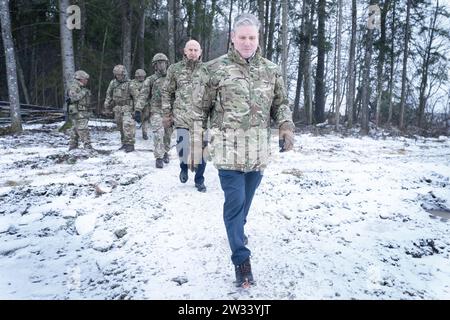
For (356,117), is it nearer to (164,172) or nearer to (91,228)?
(164,172)

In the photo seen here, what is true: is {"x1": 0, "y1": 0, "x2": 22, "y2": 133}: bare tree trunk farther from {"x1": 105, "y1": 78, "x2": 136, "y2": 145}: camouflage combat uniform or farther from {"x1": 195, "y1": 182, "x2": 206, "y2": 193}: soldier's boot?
{"x1": 195, "y1": 182, "x2": 206, "y2": 193}: soldier's boot

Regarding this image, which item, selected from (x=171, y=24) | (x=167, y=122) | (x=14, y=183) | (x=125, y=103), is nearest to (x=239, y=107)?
(x=167, y=122)

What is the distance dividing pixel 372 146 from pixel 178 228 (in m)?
10.7

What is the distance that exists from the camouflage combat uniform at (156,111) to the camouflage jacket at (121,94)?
104cm

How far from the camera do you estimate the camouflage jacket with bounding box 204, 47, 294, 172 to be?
3236 mm

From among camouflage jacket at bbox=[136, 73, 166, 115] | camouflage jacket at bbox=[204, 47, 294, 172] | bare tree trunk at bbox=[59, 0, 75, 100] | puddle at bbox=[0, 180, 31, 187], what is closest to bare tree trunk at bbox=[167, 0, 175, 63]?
bare tree trunk at bbox=[59, 0, 75, 100]

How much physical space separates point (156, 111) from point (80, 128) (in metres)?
2.67

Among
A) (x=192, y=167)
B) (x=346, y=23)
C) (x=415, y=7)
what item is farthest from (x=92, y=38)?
(x=192, y=167)

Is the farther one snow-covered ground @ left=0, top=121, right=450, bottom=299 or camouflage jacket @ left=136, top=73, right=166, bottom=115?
camouflage jacket @ left=136, top=73, right=166, bottom=115

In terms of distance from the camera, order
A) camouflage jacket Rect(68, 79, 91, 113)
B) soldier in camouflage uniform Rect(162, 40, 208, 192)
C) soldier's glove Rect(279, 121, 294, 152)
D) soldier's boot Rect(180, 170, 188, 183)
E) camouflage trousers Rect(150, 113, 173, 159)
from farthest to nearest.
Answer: camouflage jacket Rect(68, 79, 91, 113), camouflage trousers Rect(150, 113, 173, 159), soldier's boot Rect(180, 170, 188, 183), soldier in camouflage uniform Rect(162, 40, 208, 192), soldier's glove Rect(279, 121, 294, 152)

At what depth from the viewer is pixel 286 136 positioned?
134 inches

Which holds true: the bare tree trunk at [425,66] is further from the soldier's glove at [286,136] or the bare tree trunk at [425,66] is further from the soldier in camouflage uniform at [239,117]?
the soldier in camouflage uniform at [239,117]

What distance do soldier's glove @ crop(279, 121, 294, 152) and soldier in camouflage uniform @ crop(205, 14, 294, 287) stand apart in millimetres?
13

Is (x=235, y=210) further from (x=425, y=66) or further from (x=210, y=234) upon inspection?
(x=425, y=66)
